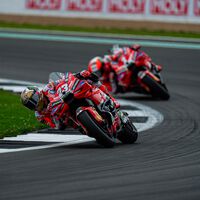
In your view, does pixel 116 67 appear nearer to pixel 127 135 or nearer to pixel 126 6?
pixel 127 135

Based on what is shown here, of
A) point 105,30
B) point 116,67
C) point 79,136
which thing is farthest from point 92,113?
point 105,30

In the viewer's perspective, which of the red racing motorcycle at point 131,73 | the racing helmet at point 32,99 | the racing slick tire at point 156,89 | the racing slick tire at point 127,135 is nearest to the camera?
the racing helmet at point 32,99

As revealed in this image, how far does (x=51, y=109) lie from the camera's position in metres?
11.1

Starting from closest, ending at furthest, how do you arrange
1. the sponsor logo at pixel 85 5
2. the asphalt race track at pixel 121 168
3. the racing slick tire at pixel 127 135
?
1. the asphalt race track at pixel 121 168
2. the racing slick tire at pixel 127 135
3. the sponsor logo at pixel 85 5

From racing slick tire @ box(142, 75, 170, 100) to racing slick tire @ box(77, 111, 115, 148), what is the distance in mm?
6664

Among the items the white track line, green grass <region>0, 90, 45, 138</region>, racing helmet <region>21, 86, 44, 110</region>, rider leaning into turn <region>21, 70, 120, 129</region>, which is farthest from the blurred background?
racing helmet <region>21, 86, 44, 110</region>

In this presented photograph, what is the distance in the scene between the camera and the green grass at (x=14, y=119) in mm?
12223

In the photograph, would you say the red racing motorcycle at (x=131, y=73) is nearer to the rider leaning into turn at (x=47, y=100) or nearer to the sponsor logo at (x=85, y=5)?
the rider leaning into turn at (x=47, y=100)

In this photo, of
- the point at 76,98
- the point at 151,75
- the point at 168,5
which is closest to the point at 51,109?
the point at 76,98

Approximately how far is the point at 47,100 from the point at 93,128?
1.01 metres

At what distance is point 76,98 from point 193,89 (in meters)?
8.27

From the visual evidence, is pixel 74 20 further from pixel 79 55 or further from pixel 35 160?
pixel 35 160

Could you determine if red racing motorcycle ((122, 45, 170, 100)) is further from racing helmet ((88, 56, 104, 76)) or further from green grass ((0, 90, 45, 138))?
green grass ((0, 90, 45, 138))

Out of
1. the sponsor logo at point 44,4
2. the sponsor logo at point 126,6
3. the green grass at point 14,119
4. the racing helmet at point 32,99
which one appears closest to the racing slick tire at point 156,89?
the green grass at point 14,119
